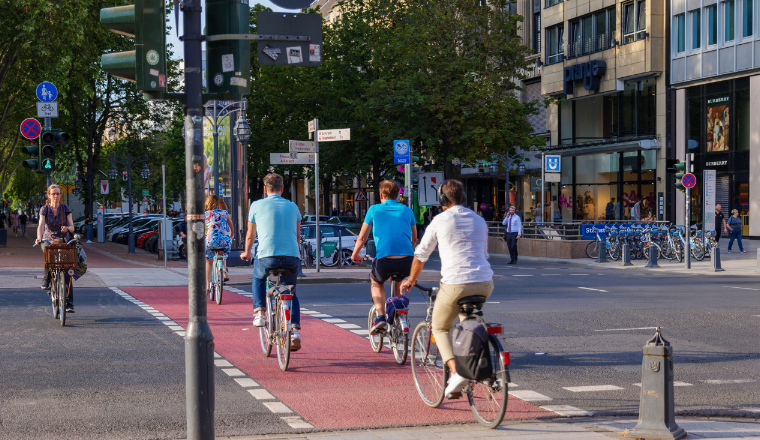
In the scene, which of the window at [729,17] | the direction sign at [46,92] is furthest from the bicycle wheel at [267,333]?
the window at [729,17]

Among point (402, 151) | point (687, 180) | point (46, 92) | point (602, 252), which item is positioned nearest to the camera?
point (46, 92)

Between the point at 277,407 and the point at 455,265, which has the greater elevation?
the point at 455,265

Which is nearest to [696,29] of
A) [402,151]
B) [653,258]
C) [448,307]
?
[653,258]

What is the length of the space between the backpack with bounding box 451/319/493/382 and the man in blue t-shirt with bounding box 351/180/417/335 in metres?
2.59

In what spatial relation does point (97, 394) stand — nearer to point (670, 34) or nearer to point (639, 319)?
point (639, 319)

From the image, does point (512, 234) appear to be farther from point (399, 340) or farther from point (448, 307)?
point (448, 307)

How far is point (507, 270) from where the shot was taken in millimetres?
25328

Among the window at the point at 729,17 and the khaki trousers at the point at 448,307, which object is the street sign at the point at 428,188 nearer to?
the window at the point at 729,17

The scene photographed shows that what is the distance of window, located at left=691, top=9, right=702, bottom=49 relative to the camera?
132 feet

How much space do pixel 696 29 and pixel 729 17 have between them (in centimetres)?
227

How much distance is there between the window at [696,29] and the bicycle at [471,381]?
36.5m

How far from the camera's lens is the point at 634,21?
43531 mm

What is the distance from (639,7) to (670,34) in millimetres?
2208

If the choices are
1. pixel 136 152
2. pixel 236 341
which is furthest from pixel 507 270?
pixel 136 152
